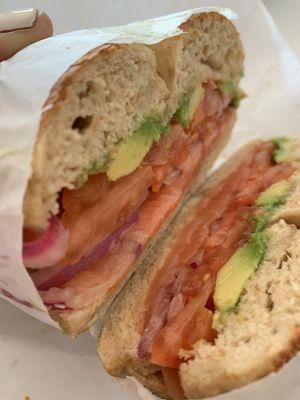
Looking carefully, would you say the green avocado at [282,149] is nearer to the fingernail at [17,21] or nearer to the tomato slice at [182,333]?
the tomato slice at [182,333]

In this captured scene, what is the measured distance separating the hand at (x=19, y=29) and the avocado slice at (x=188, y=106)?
595 mm

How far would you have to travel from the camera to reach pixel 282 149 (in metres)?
2.54

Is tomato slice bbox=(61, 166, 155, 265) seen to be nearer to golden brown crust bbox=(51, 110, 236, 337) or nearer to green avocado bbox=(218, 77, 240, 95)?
golden brown crust bbox=(51, 110, 236, 337)

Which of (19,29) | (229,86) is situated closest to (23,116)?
(19,29)

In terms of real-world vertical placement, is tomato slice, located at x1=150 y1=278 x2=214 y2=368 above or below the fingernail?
below

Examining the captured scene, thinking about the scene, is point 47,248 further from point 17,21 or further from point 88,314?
point 17,21

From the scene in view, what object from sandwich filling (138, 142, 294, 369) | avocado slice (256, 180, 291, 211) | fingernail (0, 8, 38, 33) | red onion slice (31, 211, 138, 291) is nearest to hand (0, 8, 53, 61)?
fingernail (0, 8, 38, 33)

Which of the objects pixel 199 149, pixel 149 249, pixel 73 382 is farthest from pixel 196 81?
pixel 73 382

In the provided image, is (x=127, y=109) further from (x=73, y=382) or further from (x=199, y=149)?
(x=73, y=382)

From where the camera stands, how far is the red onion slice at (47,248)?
170 cm

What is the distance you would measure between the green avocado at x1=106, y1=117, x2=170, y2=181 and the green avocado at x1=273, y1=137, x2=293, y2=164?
0.61 metres

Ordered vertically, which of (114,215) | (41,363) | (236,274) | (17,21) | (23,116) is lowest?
(41,363)

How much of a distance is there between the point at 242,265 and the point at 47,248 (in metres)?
0.65

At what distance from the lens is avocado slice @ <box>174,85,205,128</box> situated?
7.38 ft
